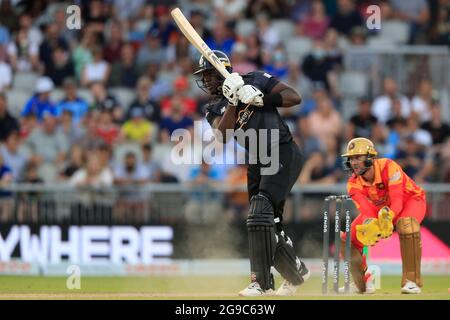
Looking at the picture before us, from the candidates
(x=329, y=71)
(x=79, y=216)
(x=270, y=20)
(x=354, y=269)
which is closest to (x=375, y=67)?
(x=329, y=71)

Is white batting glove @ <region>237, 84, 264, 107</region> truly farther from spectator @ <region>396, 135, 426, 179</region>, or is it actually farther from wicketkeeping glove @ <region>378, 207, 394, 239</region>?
spectator @ <region>396, 135, 426, 179</region>

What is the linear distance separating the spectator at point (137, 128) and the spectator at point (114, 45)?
1.63 metres

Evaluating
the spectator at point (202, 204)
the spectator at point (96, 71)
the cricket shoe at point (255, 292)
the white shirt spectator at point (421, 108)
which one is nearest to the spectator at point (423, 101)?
the white shirt spectator at point (421, 108)

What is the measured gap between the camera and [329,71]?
63.6 ft

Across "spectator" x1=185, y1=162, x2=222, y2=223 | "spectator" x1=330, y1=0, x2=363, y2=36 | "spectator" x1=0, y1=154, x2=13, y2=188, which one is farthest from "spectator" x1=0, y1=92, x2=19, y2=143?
"spectator" x1=330, y1=0, x2=363, y2=36

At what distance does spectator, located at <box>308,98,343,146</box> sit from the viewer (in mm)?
18219

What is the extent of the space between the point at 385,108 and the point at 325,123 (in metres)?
1.23

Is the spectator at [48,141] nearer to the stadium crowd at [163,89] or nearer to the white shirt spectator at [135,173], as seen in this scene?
the stadium crowd at [163,89]

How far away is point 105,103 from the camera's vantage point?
18.8 meters

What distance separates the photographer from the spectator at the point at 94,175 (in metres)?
17.4

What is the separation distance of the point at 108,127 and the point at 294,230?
3.63m

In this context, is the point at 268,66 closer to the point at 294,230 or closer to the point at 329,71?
the point at 329,71

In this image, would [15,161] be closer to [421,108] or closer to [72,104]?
[72,104]

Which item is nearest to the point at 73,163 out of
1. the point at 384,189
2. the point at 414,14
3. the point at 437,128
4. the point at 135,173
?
the point at 135,173
